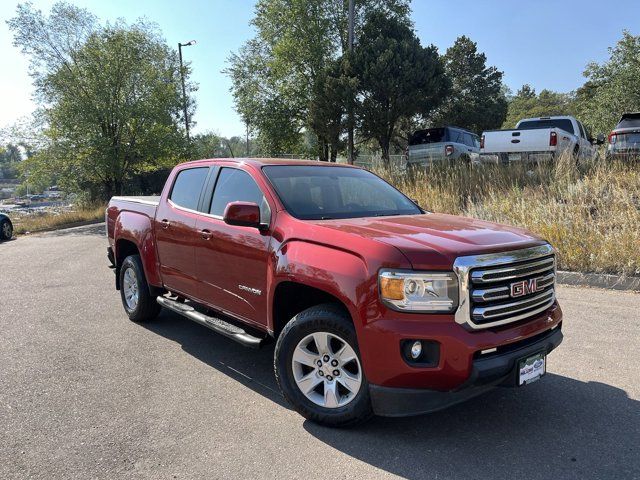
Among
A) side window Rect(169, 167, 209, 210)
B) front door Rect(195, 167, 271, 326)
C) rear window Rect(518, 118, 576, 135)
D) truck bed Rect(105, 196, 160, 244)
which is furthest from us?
rear window Rect(518, 118, 576, 135)

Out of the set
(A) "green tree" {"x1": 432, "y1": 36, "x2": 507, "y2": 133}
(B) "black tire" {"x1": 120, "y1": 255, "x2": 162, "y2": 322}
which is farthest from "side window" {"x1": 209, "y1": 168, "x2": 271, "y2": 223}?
(A) "green tree" {"x1": 432, "y1": 36, "x2": 507, "y2": 133}

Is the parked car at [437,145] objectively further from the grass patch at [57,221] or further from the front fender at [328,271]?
the grass patch at [57,221]

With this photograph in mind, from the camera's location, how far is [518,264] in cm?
304

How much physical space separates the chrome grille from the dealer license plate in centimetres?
25

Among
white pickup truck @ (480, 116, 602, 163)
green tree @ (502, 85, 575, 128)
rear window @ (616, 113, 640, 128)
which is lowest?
white pickup truck @ (480, 116, 602, 163)

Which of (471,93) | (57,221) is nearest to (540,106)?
(471,93)

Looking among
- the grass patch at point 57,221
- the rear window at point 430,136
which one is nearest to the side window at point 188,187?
the rear window at point 430,136

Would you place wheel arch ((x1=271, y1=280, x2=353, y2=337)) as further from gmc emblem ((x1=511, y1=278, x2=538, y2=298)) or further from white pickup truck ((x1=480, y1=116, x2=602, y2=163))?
white pickup truck ((x1=480, y1=116, x2=602, y2=163))

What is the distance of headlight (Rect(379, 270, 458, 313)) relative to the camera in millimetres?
2779

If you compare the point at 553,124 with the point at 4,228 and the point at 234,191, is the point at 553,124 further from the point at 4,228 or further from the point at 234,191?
the point at 4,228

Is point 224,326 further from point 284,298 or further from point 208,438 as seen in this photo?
point 208,438

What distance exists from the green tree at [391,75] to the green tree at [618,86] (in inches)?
519

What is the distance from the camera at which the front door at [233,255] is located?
3723 millimetres

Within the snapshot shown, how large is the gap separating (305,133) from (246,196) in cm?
2350
